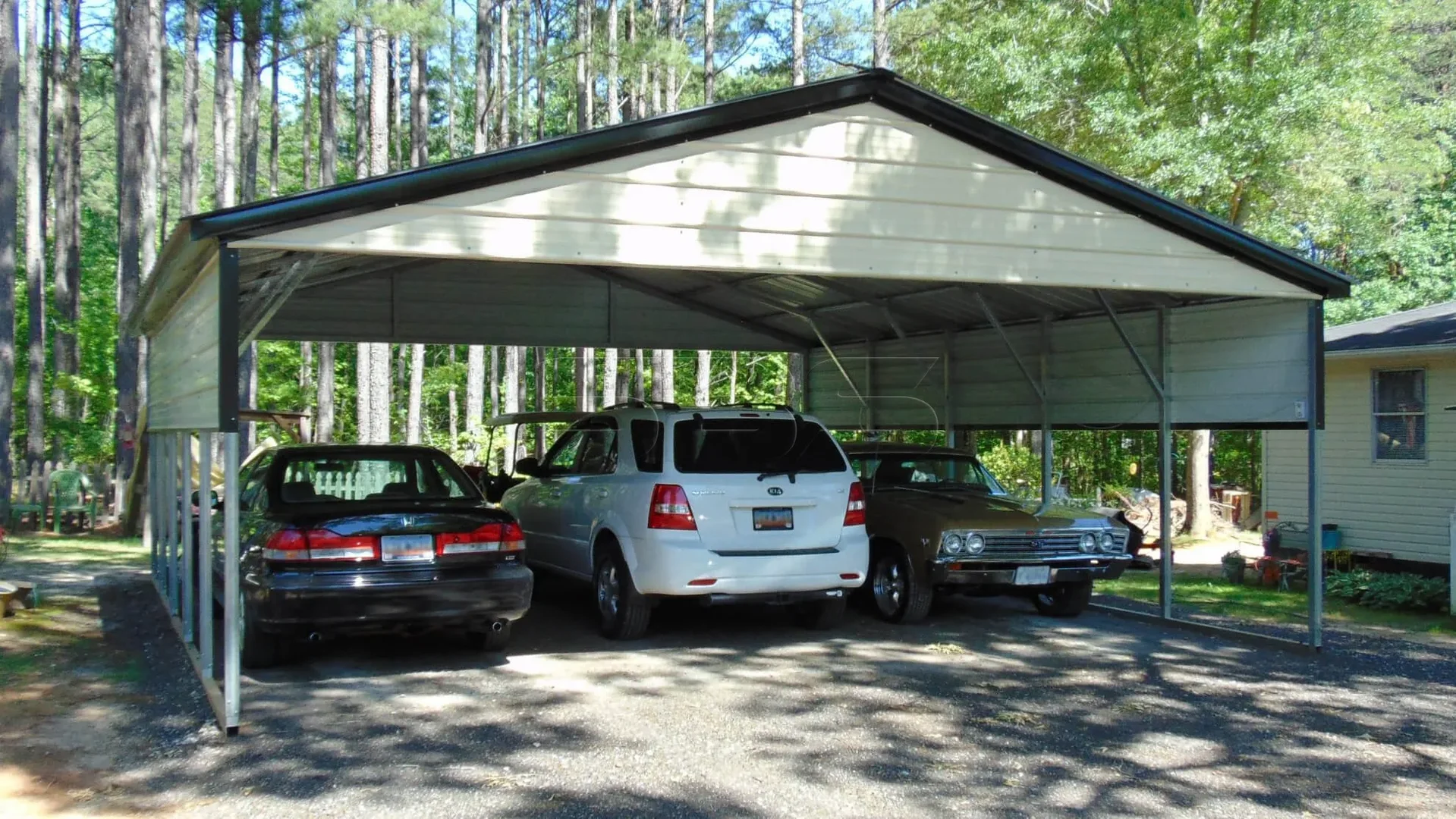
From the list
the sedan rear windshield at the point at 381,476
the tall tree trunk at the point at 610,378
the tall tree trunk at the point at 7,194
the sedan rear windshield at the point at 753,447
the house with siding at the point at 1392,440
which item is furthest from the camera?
the tall tree trunk at the point at 610,378

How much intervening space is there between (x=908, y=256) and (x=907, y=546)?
2.87 meters

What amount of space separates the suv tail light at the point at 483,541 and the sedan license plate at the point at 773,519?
1.71 m

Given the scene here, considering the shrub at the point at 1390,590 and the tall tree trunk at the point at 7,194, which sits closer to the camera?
the shrub at the point at 1390,590

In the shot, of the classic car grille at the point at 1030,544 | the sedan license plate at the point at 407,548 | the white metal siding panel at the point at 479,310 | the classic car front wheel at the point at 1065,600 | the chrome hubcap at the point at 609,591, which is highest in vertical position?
the white metal siding panel at the point at 479,310

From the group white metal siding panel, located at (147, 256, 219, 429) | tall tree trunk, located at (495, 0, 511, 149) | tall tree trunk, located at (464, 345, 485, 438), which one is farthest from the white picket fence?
tall tree trunk, located at (495, 0, 511, 149)

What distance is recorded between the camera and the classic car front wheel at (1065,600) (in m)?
10.6

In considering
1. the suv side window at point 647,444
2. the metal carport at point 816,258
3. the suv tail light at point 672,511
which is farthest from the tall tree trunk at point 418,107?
the suv tail light at point 672,511

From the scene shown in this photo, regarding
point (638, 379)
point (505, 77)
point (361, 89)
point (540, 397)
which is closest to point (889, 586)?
point (638, 379)

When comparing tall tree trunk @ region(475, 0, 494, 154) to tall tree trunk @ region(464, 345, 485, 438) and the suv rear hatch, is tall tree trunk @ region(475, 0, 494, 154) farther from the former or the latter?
the suv rear hatch

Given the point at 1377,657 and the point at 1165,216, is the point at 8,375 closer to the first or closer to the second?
the point at 1165,216

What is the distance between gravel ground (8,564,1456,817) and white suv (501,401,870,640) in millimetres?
525

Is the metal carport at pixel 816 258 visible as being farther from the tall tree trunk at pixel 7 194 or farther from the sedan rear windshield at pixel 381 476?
the tall tree trunk at pixel 7 194

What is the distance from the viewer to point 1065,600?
10797 millimetres

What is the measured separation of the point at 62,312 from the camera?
1124 inches
